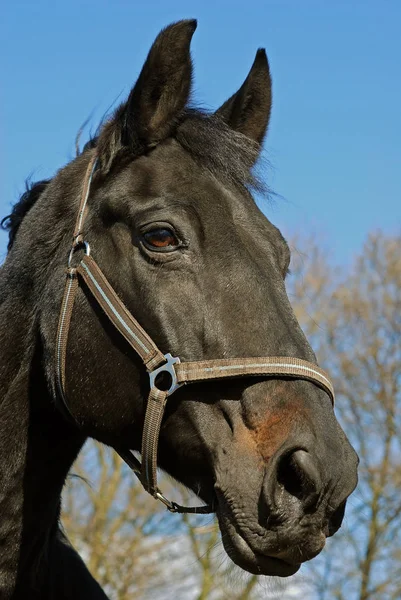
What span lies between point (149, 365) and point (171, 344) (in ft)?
0.44

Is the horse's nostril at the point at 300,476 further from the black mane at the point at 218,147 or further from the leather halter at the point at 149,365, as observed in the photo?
the black mane at the point at 218,147

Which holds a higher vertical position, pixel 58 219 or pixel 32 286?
pixel 58 219

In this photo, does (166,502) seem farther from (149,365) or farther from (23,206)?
(23,206)

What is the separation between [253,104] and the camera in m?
4.77

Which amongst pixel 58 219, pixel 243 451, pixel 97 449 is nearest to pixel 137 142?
pixel 58 219

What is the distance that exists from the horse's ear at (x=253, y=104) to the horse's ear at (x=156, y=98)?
55 cm

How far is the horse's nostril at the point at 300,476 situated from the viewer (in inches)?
119

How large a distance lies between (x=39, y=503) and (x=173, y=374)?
3.62ft

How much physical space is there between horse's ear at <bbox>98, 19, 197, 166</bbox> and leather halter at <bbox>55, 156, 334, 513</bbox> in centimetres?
26

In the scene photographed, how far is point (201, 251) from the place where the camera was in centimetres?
365

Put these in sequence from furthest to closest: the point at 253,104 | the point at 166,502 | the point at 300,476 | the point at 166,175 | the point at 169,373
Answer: the point at 253,104, the point at 166,175, the point at 166,502, the point at 169,373, the point at 300,476

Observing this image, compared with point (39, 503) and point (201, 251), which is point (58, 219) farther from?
point (39, 503)

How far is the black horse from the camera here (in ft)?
10.5

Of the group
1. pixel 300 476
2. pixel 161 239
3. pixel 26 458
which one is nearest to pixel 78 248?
pixel 161 239
